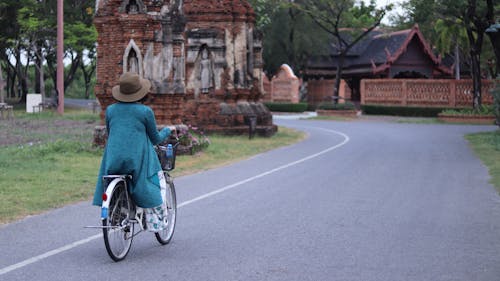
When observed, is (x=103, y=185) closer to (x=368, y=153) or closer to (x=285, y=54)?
(x=368, y=153)

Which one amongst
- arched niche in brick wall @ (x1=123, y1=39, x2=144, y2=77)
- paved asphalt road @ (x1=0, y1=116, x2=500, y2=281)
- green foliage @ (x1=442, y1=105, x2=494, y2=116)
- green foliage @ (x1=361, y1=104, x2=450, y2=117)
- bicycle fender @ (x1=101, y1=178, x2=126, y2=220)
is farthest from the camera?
green foliage @ (x1=361, y1=104, x2=450, y2=117)

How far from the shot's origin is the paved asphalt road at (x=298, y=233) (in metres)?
7.07

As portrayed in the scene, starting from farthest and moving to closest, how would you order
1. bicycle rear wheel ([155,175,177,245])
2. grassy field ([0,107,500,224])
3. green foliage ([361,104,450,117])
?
green foliage ([361,104,450,117]), grassy field ([0,107,500,224]), bicycle rear wheel ([155,175,177,245])

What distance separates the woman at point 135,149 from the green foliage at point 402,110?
124 feet

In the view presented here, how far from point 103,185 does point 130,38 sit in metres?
12.5

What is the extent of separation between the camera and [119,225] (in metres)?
7.38

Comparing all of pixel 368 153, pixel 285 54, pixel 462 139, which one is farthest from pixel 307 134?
pixel 285 54

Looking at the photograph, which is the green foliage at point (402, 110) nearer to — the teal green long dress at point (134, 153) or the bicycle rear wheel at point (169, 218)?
the bicycle rear wheel at point (169, 218)

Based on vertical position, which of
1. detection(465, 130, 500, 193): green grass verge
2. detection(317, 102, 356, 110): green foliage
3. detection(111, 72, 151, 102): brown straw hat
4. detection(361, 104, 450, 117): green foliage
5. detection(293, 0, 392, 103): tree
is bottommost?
detection(465, 130, 500, 193): green grass verge

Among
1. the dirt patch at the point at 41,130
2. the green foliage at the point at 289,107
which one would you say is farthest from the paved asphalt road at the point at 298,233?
the green foliage at the point at 289,107

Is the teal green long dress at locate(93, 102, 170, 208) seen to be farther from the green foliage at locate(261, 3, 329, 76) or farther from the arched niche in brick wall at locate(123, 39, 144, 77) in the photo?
the green foliage at locate(261, 3, 329, 76)

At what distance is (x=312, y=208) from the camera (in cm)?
1093

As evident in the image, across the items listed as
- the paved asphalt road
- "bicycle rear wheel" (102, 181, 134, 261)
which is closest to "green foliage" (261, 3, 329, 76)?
the paved asphalt road

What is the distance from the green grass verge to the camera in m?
16.0
